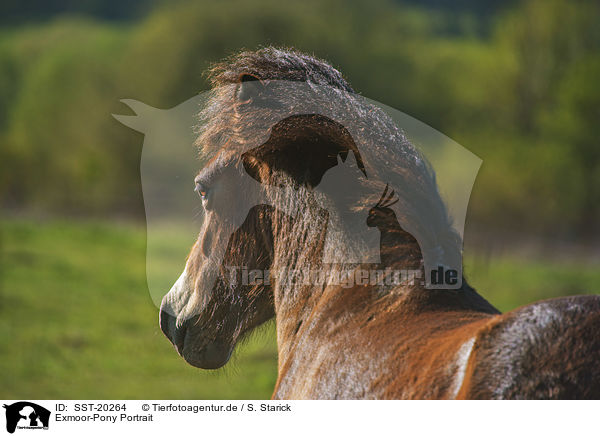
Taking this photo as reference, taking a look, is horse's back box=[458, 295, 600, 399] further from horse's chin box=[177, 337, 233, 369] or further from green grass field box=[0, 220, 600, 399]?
green grass field box=[0, 220, 600, 399]

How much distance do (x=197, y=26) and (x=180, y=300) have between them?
1272cm

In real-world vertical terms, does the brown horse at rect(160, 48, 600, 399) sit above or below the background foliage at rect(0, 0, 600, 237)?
below

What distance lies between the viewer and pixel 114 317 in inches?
403

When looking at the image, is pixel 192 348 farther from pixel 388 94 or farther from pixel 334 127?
pixel 388 94

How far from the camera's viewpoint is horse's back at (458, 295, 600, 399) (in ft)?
4.55

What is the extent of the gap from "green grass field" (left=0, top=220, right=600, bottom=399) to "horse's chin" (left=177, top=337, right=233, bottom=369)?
306 millimetres

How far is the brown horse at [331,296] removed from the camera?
142 centimetres

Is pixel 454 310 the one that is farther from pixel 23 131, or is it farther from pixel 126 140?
pixel 23 131

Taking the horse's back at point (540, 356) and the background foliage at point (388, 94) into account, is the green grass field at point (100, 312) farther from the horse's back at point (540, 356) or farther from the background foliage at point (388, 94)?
the horse's back at point (540, 356)

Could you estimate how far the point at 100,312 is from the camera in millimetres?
10344

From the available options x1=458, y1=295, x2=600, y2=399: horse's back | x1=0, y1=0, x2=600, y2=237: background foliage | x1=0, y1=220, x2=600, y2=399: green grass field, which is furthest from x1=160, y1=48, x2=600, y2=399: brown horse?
x1=0, y1=0, x2=600, y2=237: background foliage

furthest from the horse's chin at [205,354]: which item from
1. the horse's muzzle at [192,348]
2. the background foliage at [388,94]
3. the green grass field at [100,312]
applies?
the background foliage at [388,94]

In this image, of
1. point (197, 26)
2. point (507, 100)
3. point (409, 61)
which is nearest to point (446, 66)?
point (409, 61)

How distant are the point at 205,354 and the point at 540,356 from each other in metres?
1.56
